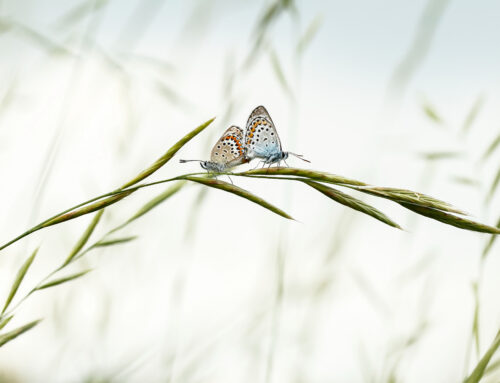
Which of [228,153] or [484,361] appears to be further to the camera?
[228,153]

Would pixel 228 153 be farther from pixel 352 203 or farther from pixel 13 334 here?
pixel 13 334

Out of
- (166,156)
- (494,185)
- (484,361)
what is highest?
(166,156)

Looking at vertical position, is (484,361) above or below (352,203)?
below

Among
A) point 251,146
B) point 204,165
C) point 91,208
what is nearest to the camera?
point 91,208

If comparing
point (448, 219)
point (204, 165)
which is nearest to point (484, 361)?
point (448, 219)

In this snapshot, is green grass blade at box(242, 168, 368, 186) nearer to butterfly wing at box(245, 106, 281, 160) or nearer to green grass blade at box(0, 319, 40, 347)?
green grass blade at box(0, 319, 40, 347)

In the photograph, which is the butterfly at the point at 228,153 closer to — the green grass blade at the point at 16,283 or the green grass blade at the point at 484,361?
the green grass blade at the point at 16,283

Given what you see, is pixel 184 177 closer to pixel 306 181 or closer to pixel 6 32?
pixel 306 181

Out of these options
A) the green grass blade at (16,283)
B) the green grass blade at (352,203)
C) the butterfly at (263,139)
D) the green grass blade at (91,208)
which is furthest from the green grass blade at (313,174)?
the butterfly at (263,139)
